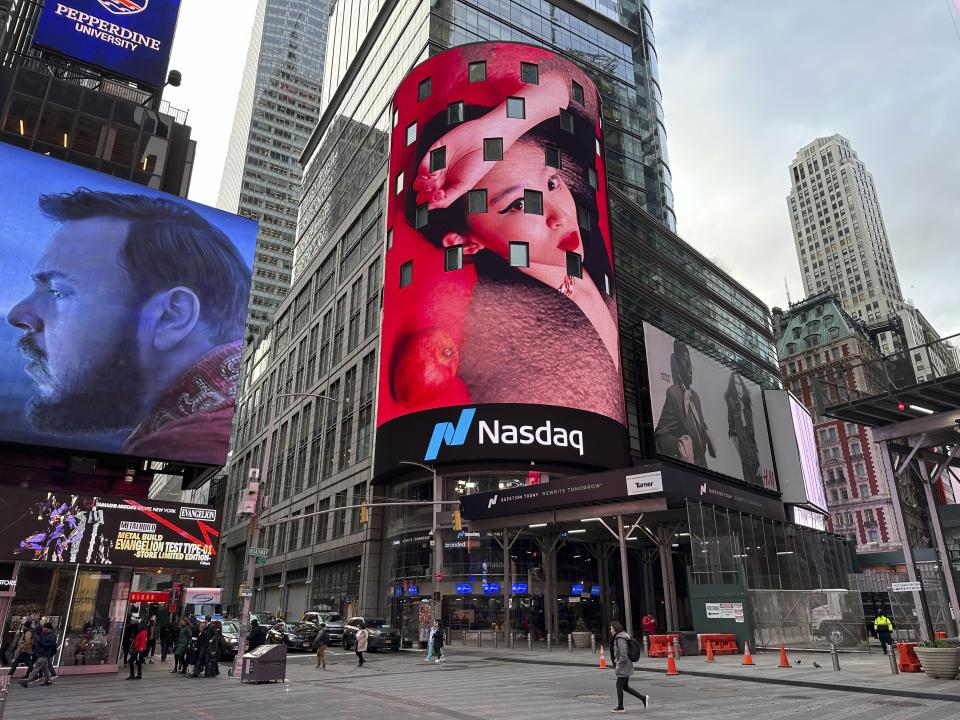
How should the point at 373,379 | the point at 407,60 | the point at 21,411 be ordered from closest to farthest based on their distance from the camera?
the point at 21,411 < the point at 373,379 < the point at 407,60

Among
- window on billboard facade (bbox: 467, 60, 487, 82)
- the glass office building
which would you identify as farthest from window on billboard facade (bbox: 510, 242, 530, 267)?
window on billboard facade (bbox: 467, 60, 487, 82)

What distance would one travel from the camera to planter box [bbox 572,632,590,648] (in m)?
37.1

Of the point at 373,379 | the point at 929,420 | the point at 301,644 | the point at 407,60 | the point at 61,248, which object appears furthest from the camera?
the point at 407,60

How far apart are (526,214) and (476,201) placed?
13.1 feet

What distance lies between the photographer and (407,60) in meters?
71.4

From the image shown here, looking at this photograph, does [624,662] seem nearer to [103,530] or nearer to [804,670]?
[804,670]

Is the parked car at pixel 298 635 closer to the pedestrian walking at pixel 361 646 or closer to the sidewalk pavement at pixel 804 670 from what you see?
the sidewalk pavement at pixel 804 670

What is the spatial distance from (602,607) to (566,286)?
23.7 meters

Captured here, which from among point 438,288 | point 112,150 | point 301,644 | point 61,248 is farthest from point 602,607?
point 112,150

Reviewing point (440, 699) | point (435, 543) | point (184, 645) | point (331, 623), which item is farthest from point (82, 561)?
point (435, 543)

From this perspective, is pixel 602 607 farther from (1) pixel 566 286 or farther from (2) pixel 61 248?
(2) pixel 61 248

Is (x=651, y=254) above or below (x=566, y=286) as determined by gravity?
above

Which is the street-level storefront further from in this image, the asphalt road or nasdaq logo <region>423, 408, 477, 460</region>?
nasdaq logo <region>423, 408, 477, 460</region>

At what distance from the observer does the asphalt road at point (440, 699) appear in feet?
46.7
